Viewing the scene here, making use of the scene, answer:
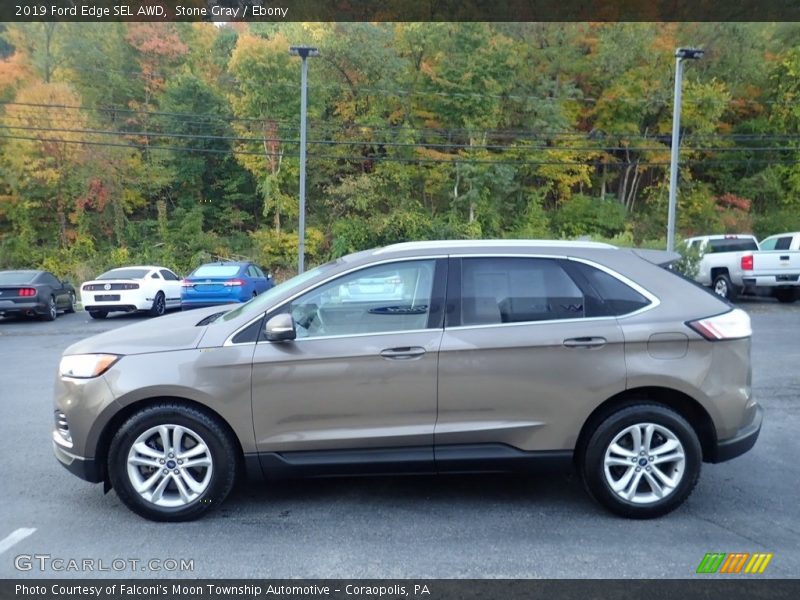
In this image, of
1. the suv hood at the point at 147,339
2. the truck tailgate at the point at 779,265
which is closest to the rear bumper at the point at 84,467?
the suv hood at the point at 147,339

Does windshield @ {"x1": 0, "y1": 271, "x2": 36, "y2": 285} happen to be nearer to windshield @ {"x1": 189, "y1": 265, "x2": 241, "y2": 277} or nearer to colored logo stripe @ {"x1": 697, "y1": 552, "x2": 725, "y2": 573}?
windshield @ {"x1": 189, "y1": 265, "x2": 241, "y2": 277}

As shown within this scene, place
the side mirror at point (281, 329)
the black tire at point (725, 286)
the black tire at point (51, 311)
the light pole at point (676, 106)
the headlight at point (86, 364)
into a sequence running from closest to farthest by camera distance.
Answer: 1. the side mirror at point (281, 329)
2. the headlight at point (86, 364)
3. the black tire at point (51, 311)
4. the black tire at point (725, 286)
5. the light pole at point (676, 106)

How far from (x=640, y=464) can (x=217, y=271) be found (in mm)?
16119

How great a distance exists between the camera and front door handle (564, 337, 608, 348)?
409 cm

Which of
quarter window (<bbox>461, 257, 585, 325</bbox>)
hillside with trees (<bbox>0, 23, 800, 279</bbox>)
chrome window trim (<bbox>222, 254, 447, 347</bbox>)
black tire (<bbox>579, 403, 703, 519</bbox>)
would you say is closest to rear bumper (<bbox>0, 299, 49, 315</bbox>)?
chrome window trim (<bbox>222, 254, 447, 347</bbox>)

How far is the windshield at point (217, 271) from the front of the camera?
18328 mm

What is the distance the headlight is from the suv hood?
4 cm

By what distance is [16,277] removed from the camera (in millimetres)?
17094

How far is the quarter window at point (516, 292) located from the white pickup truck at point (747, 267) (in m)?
14.0

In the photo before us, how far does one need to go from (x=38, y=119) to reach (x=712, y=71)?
37.1 meters

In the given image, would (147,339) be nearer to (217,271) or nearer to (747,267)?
(217,271)

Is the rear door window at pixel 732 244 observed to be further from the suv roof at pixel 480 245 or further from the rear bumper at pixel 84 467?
the rear bumper at pixel 84 467

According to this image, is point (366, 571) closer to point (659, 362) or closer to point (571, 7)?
point (659, 362)

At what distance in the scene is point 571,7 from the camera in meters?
35.0
